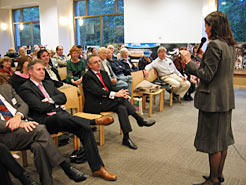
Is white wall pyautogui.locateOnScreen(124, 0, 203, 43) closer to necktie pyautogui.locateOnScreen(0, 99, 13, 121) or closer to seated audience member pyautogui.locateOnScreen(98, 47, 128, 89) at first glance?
seated audience member pyautogui.locateOnScreen(98, 47, 128, 89)

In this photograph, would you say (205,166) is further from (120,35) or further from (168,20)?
(120,35)


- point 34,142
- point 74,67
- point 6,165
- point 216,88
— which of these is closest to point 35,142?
point 34,142

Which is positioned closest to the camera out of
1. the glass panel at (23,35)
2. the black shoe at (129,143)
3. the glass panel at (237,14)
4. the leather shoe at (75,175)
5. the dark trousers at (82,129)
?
the leather shoe at (75,175)

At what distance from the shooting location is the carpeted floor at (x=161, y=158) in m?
2.43

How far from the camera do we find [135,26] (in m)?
9.05

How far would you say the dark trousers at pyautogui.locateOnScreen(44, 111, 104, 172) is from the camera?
2.40 meters

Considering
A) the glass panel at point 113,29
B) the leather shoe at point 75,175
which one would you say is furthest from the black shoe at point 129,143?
the glass panel at point 113,29

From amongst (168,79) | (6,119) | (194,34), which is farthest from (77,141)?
(194,34)

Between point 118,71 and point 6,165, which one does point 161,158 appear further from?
point 118,71

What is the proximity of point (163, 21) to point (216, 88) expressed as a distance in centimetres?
703

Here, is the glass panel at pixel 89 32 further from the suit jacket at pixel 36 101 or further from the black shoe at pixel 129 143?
the suit jacket at pixel 36 101

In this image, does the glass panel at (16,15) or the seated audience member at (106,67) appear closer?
the seated audience member at (106,67)

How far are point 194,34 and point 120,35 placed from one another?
10.7 ft

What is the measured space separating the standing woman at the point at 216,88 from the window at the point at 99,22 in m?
8.41
